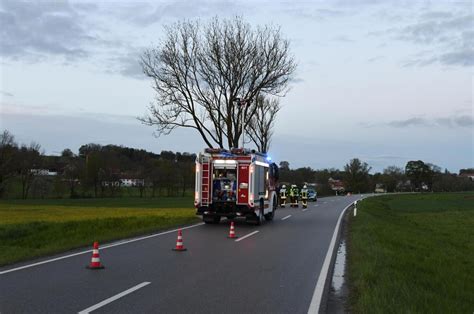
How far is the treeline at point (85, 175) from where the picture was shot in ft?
274

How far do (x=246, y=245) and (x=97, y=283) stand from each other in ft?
22.1

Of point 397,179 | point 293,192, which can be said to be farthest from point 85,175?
point 397,179

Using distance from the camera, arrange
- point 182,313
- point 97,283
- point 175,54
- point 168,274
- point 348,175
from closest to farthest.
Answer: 1. point 182,313
2. point 97,283
3. point 168,274
4. point 175,54
5. point 348,175

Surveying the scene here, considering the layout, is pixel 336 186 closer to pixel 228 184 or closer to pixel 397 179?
pixel 397 179

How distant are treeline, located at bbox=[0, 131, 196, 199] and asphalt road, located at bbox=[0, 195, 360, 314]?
7175 centimetres

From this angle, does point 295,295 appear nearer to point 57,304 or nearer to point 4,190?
point 57,304

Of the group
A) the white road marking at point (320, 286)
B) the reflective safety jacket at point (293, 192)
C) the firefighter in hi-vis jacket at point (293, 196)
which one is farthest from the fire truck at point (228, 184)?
the reflective safety jacket at point (293, 192)

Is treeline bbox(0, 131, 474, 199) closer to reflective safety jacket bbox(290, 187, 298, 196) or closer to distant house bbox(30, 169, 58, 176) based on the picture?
distant house bbox(30, 169, 58, 176)

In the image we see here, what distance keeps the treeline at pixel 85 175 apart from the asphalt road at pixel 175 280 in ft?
235

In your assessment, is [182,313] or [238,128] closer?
[182,313]

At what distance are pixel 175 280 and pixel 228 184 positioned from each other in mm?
12684

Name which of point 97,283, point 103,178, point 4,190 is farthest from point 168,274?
point 103,178

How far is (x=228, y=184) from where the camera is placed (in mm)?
22125

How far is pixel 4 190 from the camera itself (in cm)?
7819
